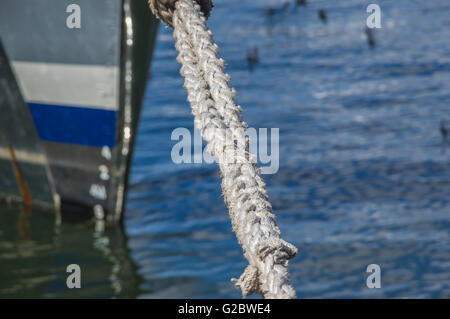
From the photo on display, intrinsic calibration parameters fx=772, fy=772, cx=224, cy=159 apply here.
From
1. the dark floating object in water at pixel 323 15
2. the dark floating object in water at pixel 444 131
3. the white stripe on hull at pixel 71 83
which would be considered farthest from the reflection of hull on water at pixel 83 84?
the dark floating object in water at pixel 323 15

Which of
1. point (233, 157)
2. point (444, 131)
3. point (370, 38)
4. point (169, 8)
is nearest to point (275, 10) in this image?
point (370, 38)

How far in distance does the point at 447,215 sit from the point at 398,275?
43.8 inches

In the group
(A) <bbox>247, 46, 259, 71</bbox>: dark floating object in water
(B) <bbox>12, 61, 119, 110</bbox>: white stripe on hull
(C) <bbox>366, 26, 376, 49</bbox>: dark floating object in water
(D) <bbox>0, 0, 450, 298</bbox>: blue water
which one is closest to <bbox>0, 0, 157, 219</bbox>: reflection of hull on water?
(B) <bbox>12, 61, 119, 110</bbox>: white stripe on hull

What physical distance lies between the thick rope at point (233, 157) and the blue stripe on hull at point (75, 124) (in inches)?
114

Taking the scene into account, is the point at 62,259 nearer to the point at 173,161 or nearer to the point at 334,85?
the point at 173,161

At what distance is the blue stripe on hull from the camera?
18.0 ft

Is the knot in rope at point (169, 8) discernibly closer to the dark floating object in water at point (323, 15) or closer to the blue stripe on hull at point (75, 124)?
the blue stripe on hull at point (75, 124)

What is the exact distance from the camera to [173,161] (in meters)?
7.44

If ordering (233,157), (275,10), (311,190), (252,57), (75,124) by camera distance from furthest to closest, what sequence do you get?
(275,10), (252,57), (311,190), (75,124), (233,157)

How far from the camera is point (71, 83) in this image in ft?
17.8

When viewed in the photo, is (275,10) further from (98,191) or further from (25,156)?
(98,191)

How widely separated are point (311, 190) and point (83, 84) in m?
2.34
